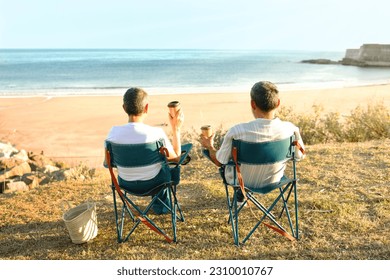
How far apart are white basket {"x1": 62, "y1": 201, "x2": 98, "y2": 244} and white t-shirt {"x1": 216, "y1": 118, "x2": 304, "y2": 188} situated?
1.31 metres

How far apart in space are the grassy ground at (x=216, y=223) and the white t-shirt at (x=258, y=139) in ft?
2.02

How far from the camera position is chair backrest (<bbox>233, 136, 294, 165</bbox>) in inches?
123

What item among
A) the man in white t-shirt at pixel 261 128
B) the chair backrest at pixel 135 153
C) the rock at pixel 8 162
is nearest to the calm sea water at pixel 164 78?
the rock at pixel 8 162

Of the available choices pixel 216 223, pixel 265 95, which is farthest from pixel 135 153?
pixel 216 223

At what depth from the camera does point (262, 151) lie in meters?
3.14

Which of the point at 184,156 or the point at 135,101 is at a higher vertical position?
the point at 135,101

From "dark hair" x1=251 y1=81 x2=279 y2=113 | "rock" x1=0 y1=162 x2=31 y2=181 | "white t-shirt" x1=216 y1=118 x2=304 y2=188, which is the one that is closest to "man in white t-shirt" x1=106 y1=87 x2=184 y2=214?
"white t-shirt" x1=216 y1=118 x2=304 y2=188

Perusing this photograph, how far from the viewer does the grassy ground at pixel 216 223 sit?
3461mm

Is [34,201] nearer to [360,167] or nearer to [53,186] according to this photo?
[53,186]

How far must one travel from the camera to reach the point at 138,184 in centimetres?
349

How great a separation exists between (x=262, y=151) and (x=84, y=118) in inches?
451

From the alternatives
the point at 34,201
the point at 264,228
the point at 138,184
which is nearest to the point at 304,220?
the point at 264,228

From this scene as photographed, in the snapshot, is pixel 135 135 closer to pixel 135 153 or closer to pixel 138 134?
pixel 138 134

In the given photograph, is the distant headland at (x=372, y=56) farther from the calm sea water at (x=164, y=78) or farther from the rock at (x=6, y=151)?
the rock at (x=6, y=151)
